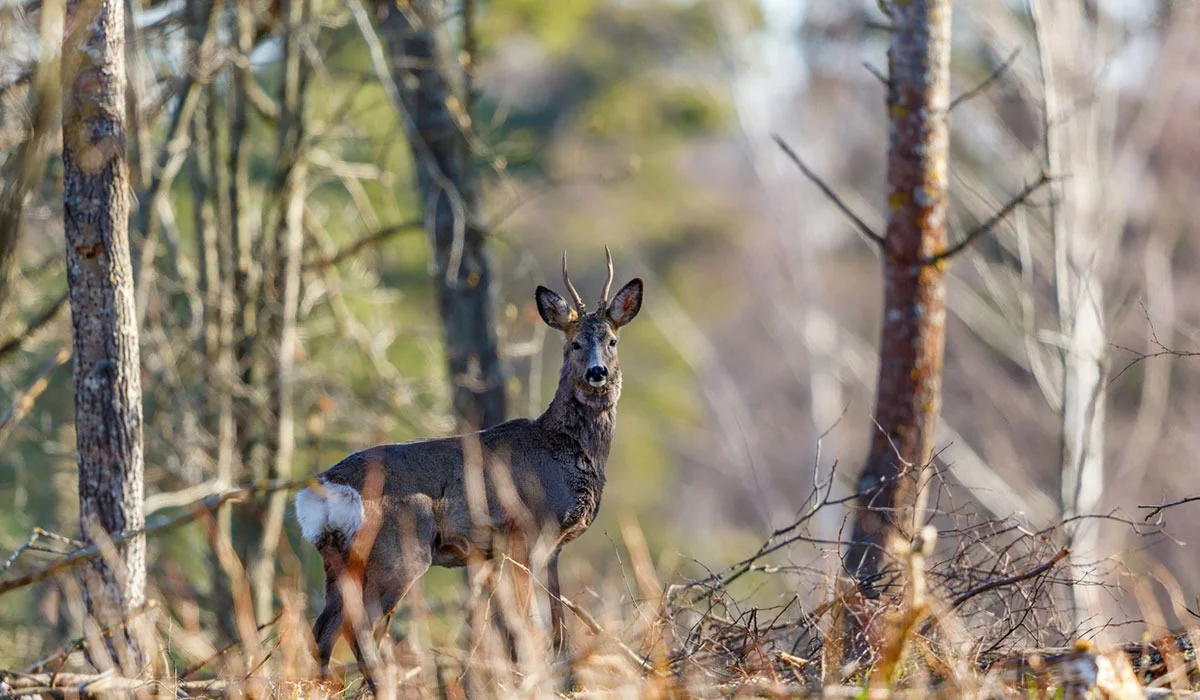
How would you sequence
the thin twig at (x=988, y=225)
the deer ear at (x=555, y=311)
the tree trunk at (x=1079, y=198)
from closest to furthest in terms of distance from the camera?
the thin twig at (x=988, y=225) < the deer ear at (x=555, y=311) < the tree trunk at (x=1079, y=198)

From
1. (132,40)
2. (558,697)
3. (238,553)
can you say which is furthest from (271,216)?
(558,697)

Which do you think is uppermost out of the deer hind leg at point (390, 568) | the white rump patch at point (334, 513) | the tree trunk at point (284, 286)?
the tree trunk at point (284, 286)

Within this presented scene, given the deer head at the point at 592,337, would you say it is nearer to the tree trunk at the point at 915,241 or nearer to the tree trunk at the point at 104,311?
the tree trunk at the point at 915,241

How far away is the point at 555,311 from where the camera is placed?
24.3 feet

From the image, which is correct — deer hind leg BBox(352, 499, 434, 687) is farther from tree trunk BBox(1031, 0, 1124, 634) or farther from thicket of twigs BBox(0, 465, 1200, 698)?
tree trunk BBox(1031, 0, 1124, 634)

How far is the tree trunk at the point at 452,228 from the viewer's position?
10.6 meters

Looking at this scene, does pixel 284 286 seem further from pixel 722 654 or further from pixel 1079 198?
pixel 1079 198

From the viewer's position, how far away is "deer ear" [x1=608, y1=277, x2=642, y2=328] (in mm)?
7359

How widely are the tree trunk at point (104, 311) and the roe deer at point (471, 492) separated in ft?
2.62

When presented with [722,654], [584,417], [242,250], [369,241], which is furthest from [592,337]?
[242,250]

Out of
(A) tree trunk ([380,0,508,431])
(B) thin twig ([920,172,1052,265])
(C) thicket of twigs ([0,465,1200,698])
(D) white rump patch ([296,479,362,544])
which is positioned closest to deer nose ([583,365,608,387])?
(C) thicket of twigs ([0,465,1200,698])

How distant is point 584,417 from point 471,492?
104 cm

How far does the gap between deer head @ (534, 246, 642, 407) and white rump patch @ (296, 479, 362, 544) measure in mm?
1477

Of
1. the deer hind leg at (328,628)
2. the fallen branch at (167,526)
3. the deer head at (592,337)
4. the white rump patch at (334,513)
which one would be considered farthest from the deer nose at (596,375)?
the fallen branch at (167,526)
